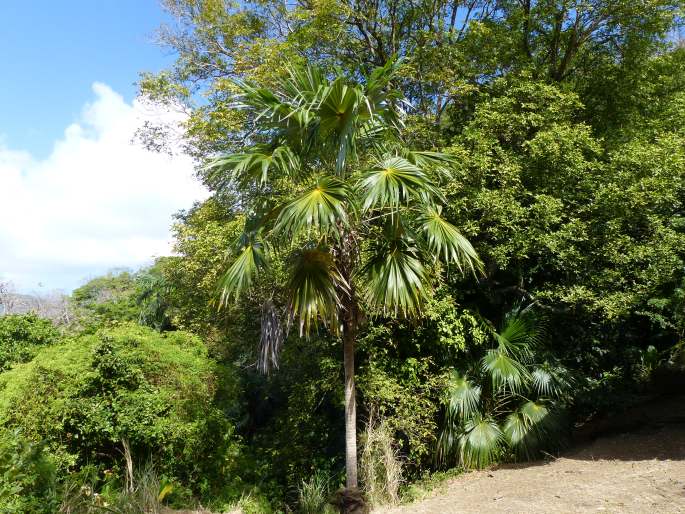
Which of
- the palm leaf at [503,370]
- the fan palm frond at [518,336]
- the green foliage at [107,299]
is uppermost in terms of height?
the green foliage at [107,299]

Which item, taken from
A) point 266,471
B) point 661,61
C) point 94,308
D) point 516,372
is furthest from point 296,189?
point 94,308

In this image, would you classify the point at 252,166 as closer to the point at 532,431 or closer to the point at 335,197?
the point at 335,197

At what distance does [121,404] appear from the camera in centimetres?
871

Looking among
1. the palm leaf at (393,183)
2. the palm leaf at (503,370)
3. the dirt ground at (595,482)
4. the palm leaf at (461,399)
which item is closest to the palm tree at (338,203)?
the palm leaf at (393,183)

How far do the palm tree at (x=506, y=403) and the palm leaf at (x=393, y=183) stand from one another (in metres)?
4.25

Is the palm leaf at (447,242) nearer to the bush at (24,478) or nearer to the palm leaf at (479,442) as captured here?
the palm leaf at (479,442)

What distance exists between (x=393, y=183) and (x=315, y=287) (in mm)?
1541

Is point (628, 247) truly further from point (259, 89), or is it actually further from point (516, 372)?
point (259, 89)

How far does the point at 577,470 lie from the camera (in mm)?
8398

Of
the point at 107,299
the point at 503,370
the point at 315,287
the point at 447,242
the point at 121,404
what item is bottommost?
the point at 121,404

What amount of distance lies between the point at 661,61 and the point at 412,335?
892 cm

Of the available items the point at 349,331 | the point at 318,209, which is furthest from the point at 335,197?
the point at 349,331

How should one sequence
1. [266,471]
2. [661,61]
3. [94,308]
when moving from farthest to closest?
[94,308]
[661,61]
[266,471]

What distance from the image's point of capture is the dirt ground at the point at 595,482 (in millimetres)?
6773
